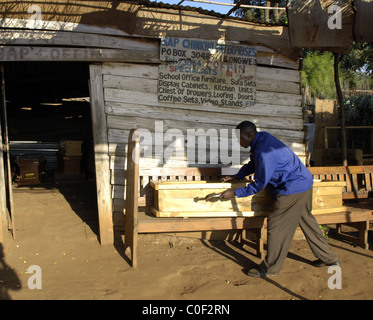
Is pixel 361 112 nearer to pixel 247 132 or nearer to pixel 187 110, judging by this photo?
pixel 187 110

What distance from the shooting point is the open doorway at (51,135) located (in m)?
7.01

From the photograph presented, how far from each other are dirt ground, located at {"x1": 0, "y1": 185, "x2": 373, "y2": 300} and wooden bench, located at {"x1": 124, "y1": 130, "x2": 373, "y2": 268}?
35 cm

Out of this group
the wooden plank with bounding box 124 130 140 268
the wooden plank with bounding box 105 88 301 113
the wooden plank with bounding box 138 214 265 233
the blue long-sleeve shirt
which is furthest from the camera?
the wooden plank with bounding box 105 88 301 113

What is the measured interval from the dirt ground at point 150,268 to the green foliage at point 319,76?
2004cm


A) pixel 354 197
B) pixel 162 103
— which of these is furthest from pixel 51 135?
pixel 354 197

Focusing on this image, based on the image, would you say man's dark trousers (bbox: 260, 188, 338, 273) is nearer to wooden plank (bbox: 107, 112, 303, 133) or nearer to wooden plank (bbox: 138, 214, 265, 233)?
wooden plank (bbox: 138, 214, 265, 233)

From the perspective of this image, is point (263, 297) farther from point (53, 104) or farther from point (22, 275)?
point (53, 104)

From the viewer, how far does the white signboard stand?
5609mm

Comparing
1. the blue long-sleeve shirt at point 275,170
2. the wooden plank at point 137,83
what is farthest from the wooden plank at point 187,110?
the blue long-sleeve shirt at point 275,170

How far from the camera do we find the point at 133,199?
14.6 ft

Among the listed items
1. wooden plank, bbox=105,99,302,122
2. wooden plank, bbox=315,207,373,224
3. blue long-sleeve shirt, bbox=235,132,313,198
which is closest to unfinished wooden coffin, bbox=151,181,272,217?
blue long-sleeve shirt, bbox=235,132,313,198

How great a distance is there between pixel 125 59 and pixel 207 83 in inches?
55.2

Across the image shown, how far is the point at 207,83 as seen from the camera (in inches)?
229

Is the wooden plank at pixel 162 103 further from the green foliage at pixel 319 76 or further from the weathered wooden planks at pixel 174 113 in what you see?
the green foliage at pixel 319 76
